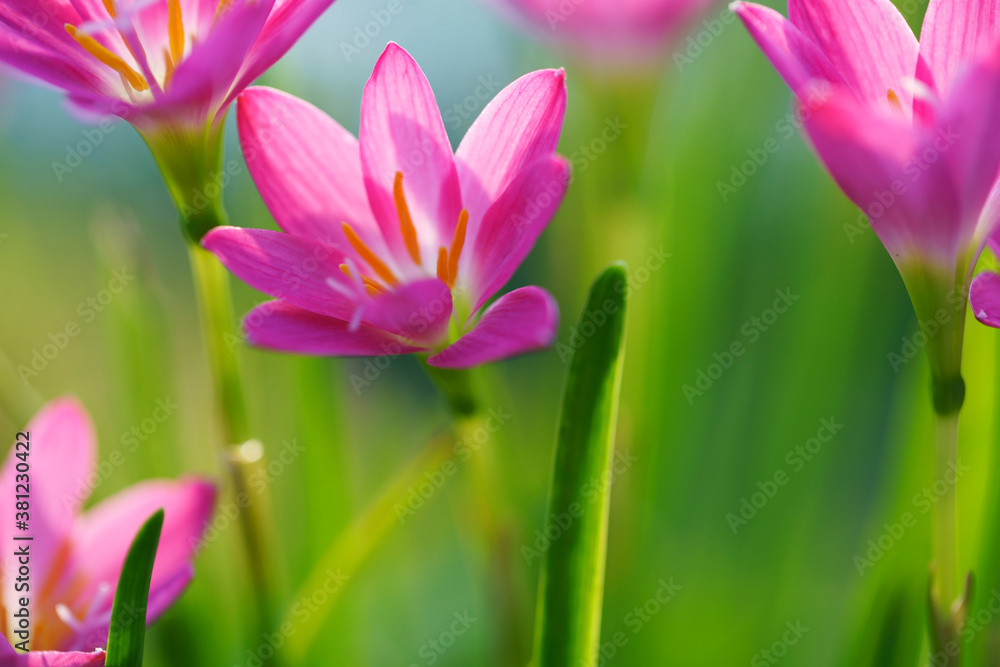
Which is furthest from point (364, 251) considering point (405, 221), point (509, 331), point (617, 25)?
point (617, 25)

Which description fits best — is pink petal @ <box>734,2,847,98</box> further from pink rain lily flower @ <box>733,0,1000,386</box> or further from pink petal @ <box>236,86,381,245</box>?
pink petal @ <box>236,86,381,245</box>

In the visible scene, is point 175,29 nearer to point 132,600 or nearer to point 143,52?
point 143,52

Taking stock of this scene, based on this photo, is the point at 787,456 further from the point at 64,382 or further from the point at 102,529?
the point at 64,382

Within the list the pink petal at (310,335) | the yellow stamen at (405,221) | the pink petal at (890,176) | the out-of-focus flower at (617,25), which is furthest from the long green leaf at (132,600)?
the out-of-focus flower at (617,25)

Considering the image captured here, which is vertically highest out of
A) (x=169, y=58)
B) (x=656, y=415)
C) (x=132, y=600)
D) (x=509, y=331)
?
(x=169, y=58)

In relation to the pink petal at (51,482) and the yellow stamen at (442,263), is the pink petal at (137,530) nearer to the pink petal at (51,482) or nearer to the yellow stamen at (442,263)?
the pink petal at (51,482)

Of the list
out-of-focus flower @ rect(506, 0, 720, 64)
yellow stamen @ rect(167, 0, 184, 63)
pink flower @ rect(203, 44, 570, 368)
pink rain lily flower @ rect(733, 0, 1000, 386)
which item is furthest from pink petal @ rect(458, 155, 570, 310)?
out-of-focus flower @ rect(506, 0, 720, 64)
